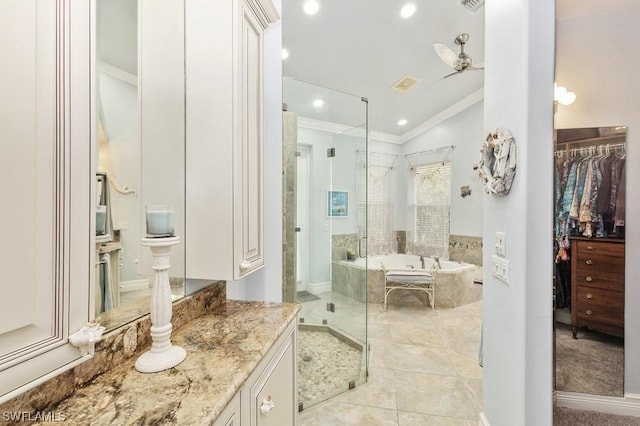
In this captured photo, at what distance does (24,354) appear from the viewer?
1.87ft

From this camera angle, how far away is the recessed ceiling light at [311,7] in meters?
2.42

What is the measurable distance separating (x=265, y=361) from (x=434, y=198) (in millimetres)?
4728

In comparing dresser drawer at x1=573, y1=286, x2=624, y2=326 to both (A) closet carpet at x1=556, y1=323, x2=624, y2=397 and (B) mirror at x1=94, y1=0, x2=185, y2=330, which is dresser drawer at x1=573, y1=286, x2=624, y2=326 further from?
(B) mirror at x1=94, y1=0, x2=185, y2=330

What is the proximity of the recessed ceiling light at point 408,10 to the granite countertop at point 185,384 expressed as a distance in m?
2.92

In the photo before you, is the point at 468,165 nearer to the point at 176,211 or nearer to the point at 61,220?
the point at 176,211

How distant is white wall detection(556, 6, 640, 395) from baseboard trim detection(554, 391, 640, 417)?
0.07 m

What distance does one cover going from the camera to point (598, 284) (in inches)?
69.1

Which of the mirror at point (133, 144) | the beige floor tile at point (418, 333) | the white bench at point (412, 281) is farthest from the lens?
the white bench at point (412, 281)

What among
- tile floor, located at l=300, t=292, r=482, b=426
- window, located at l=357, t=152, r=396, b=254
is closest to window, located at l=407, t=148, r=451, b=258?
window, located at l=357, t=152, r=396, b=254

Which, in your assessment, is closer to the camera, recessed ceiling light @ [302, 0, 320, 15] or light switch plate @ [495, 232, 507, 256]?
light switch plate @ [495, 232, 507, 256]

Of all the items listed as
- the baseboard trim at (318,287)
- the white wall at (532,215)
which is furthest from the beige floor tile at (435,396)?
the baseboard trim at (318,287)

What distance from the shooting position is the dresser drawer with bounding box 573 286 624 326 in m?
1.72

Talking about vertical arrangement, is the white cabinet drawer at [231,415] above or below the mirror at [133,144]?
below

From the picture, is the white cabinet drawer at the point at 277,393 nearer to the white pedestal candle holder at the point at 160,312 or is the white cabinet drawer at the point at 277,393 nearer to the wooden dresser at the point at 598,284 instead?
the white pedestal candle holder at the point at 160,312
